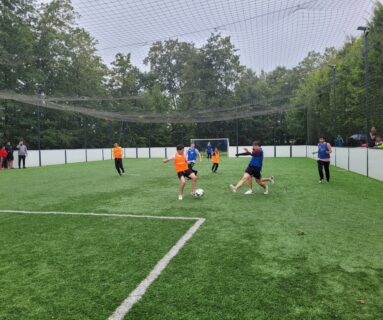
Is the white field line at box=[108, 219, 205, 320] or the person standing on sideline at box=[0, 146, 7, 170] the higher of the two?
the person standing on sideline at box=[0, 146, 7, 170]

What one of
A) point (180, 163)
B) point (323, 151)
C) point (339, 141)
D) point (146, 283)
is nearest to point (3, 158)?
point (180, 163)

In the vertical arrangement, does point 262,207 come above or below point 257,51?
below

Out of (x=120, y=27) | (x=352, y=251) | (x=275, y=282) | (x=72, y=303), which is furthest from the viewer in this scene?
(x=120, y=27)

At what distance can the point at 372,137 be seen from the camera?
14258 millimetres

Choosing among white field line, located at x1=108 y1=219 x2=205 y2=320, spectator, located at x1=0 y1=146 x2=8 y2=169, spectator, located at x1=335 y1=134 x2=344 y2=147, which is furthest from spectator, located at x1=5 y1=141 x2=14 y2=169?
white field line, located at x1=108 y1=219 x2=205 y2=320

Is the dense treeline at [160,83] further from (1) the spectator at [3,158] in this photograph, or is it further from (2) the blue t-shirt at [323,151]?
(1) the spectator at [3,158]

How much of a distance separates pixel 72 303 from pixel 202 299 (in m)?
1.33

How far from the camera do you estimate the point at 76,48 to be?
44156 millimetres

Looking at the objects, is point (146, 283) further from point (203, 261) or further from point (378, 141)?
point (378, 141)

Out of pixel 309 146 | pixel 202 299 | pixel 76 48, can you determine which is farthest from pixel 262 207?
pixel 76 48

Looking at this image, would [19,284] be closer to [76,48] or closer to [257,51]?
[257,51]

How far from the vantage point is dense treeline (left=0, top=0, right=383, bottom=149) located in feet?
76.1

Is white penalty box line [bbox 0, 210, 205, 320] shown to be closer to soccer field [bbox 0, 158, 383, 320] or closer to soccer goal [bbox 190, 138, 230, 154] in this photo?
soccer field [bbox 0, 158, 383, 320]

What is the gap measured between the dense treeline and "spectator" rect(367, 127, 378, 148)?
60 centimetres
